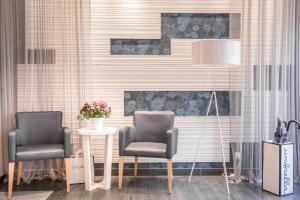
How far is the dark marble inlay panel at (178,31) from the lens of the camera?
445 centimetres

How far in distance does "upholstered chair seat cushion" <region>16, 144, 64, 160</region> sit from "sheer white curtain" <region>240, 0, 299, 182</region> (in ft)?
Result: 7.64

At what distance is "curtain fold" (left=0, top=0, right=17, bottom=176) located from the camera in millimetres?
4121

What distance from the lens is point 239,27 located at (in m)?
4.18

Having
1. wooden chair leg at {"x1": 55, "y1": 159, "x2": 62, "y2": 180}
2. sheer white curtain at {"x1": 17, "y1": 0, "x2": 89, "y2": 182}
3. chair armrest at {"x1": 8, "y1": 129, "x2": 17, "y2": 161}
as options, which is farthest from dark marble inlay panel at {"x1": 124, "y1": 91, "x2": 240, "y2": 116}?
chair armrest at {"x1": 8, "y1": 129, "x2": 17, "y2": 161}

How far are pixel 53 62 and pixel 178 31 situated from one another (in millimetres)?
1781

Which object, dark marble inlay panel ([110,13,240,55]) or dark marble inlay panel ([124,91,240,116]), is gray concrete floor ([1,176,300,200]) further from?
dark marble inlay panel ([110,13,240,55])

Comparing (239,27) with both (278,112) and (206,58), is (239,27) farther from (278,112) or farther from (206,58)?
(278,112)

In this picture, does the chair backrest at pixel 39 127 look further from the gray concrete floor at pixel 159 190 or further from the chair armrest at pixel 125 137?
the chair armrest at pixel 125 137

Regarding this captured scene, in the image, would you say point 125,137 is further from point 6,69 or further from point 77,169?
point 6,69

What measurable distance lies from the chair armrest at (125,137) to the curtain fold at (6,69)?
5.02ft

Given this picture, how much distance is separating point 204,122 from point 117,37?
1696 millimetres

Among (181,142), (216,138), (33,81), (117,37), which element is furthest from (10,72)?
(216,138)

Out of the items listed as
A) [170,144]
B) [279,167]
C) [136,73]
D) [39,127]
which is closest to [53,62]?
[39,127]

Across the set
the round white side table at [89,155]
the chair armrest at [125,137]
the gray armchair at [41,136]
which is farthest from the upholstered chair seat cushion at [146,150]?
the gray armchair at [41,136]
